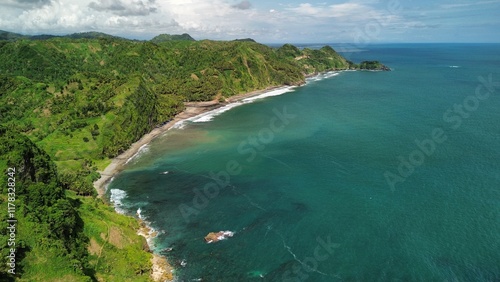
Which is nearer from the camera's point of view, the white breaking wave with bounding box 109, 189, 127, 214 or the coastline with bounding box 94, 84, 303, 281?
the coastline with bounding box 94, 84, 303, 281

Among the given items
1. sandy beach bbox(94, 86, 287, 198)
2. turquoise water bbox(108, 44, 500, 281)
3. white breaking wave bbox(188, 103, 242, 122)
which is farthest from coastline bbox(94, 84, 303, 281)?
white breaking wave bbox(188, 103, 242, 122)

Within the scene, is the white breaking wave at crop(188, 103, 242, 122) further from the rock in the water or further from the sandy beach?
the rock in the water

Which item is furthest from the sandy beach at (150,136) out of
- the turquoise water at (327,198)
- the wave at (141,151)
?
the turquoise water at (327,198)

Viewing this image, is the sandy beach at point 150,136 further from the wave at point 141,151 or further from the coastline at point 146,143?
the wave at point 141,151

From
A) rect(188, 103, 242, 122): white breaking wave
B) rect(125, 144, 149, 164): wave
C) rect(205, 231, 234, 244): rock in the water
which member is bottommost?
rect(205, 231, 234, 244): rock in the water

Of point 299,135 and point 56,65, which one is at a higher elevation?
point 56,65

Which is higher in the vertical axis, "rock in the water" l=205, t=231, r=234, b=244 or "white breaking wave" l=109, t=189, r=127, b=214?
"white breaking wave" l=109, t=189, r=127, b=214

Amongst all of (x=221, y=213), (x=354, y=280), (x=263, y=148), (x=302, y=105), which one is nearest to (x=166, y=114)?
(x=263, y=148)

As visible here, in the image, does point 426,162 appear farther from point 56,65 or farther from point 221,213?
point 56,65
